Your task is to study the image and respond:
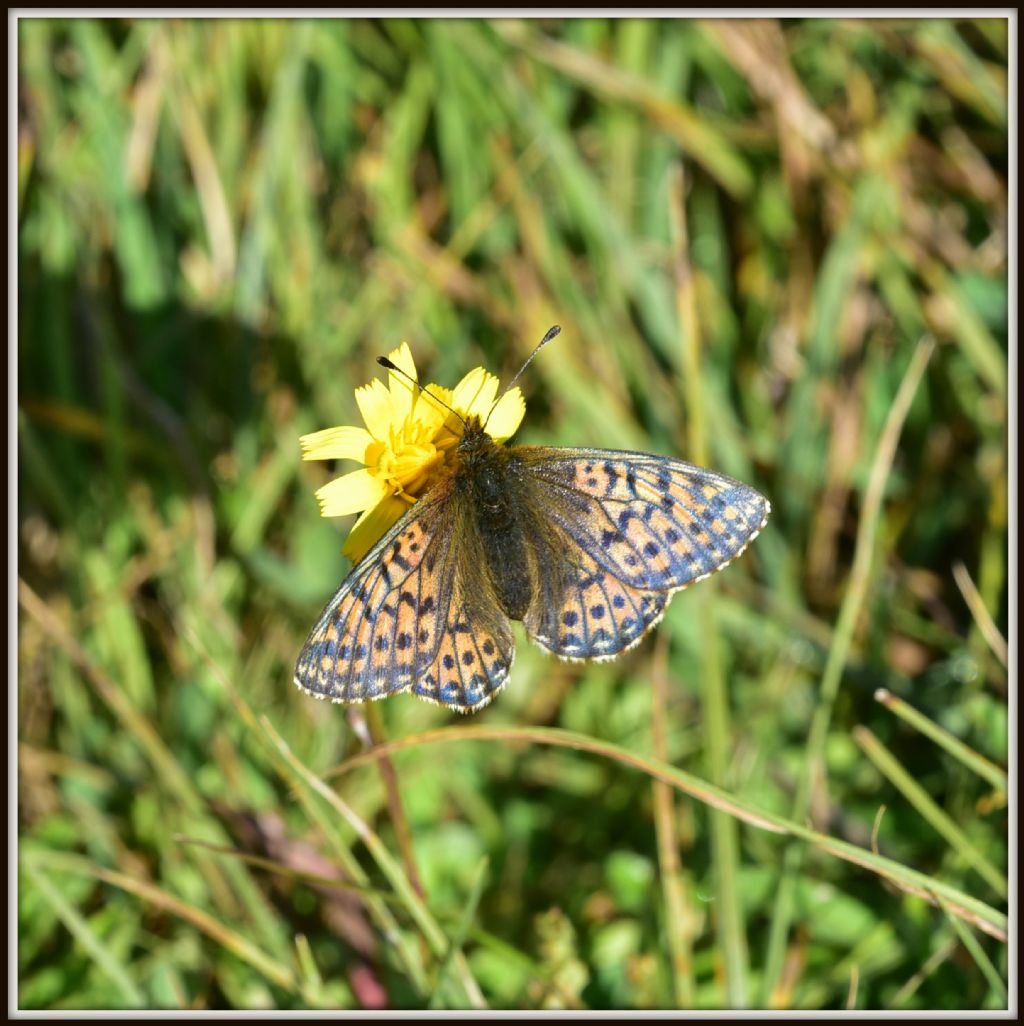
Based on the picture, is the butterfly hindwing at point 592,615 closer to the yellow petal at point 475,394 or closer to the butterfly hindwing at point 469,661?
the butterfly hindwing at point 469,661

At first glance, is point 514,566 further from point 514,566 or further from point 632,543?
point 632,543

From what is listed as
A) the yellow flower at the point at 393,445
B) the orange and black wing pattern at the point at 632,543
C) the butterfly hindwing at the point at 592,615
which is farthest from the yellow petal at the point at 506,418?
the butterfly hindwing at the point at 592,615

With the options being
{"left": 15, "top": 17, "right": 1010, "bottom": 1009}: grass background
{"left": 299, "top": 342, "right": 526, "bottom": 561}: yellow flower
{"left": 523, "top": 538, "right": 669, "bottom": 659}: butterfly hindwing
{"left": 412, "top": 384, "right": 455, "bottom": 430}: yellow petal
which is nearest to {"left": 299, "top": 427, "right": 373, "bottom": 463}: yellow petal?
{"left": 299, "top": 342, "right": 526, "bottom": 561}: yellow flower

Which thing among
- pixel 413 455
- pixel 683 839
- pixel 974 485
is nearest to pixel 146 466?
pixel 413 455

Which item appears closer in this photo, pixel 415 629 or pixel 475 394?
pixel 415 629

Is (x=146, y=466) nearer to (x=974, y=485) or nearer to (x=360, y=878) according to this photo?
(x=360, y=878)

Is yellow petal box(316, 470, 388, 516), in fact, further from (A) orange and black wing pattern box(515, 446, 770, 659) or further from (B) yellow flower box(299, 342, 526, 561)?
(A) orange and black wing pattern box(515, 446, 770, 659)

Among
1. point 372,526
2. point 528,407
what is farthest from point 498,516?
point 528,407
